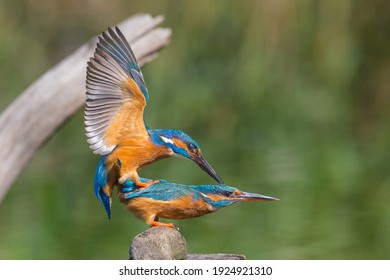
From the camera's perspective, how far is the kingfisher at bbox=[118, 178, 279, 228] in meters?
1.09

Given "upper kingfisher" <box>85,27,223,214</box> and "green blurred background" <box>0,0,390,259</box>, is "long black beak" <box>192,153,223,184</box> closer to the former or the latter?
"upper kingfisher" <box>85,27,223,214</box>

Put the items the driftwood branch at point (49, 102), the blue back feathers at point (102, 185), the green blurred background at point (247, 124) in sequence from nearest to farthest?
the blue back feathers at point (102, 185), the driftwood branch at point (49, 102), the green blurred background at point (247, 124)

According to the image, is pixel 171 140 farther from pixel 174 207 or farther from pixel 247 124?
pixel 247 124

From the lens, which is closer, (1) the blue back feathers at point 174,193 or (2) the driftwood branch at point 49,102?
(1) the blue back feathers at point 174,193

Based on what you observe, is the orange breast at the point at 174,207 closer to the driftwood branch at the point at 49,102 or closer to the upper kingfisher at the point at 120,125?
the upper kingfisher at the point at 120,125

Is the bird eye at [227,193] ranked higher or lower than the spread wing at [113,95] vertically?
lower

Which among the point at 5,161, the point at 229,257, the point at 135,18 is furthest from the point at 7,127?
the point at 229,257

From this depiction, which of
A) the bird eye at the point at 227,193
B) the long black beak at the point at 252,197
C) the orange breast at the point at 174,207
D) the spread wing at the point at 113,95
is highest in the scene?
the spread wing at the point at 113,95

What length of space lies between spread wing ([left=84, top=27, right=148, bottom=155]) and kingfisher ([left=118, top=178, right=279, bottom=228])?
59 millimetres

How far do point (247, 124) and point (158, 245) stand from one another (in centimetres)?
224

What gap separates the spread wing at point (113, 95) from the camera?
1.10m

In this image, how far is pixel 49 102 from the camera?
83.1 inches

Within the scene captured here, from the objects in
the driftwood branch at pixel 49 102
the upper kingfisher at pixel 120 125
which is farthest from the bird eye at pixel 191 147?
the driftwood branch at pixel 49 102
